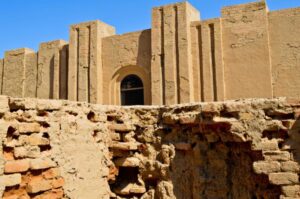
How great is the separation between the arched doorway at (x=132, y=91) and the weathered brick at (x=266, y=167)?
8904mm

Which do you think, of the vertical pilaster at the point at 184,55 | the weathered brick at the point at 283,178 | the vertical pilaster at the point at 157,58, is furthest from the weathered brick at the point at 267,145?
the vertical pilaster at the point at 157,58

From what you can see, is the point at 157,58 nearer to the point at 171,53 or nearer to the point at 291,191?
the point at 171,53

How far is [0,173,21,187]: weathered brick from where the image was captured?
293 cm

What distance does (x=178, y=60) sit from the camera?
11.3m

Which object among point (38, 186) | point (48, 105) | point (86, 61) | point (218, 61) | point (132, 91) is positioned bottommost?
point (38, 186)

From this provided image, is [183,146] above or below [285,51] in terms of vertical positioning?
below

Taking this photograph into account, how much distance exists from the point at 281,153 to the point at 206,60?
778cm

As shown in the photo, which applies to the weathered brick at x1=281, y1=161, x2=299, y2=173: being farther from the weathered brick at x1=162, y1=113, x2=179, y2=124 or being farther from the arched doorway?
the arched doorway

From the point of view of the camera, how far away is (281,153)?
11.4ft

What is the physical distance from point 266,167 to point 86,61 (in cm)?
1031

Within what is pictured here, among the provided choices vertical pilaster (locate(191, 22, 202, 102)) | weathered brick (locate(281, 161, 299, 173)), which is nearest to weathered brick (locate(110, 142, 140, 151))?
weathered brick (locate(281, 161, 299, 173))

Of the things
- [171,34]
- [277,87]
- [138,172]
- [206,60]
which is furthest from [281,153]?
[171,34]

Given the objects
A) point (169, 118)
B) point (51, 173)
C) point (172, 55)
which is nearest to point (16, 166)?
point (51, 173)

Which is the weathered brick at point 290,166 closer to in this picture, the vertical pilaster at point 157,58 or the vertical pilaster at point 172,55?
the vertical pilaster at point 172,55
